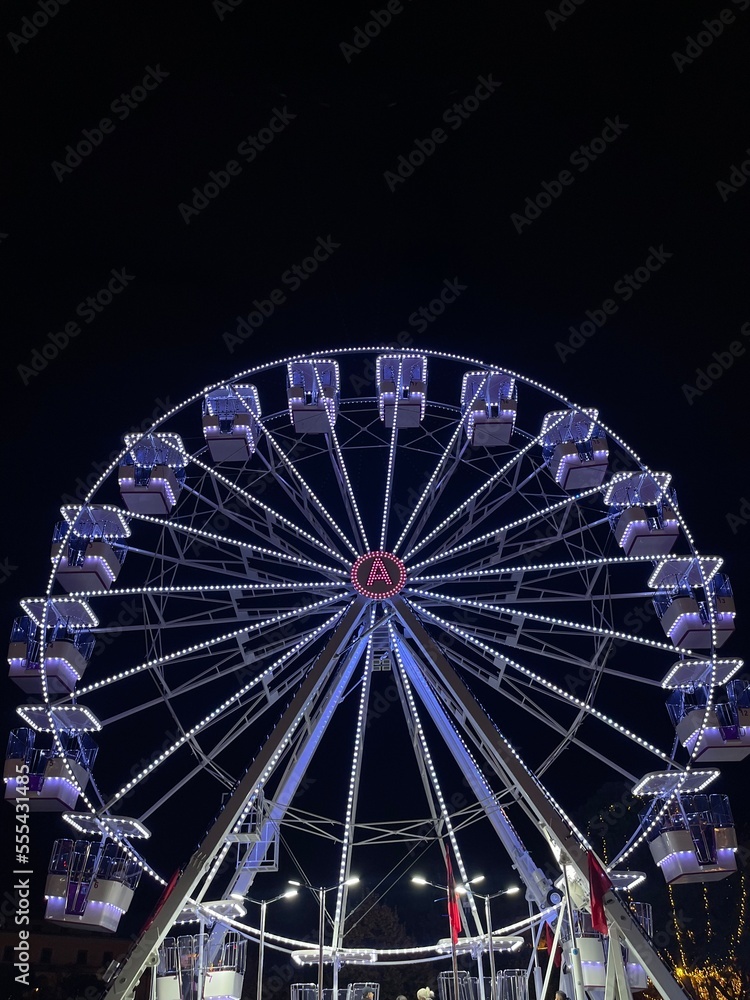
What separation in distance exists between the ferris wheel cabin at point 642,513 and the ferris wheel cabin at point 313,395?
6.05 meters

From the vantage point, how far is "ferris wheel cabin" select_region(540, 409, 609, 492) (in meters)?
19.0

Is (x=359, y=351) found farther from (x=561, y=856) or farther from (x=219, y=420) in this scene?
(x=561, y=856)

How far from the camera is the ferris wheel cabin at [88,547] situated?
17859mm

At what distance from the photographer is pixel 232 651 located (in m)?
17.3

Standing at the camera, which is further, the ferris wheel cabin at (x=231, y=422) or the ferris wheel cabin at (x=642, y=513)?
the ferris wheel cabin at (x=231, y=422)

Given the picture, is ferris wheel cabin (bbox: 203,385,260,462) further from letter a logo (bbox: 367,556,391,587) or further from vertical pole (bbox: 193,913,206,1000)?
vertical pole (bbox: 193,913,206,1000)

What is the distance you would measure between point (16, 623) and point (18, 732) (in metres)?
2.03

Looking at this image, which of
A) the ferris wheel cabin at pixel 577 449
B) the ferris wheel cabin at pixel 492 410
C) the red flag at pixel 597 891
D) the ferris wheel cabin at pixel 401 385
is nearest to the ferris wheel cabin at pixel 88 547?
the ferris wheel cabin at pixel 401 385

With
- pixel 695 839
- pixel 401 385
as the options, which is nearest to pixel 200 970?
pixel 695 839

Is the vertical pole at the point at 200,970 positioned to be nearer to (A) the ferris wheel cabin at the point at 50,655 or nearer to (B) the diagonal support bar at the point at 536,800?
(A) the ferris wheel cabin at the point at 50,655

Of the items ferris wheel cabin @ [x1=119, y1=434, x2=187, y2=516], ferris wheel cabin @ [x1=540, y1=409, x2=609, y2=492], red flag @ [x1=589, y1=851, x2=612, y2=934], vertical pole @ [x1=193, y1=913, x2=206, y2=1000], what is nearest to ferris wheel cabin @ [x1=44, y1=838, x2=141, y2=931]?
vertical pole @ [x1=193, y1=913, x2=206, y2=1000]

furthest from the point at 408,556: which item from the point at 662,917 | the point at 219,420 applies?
the point at 662,917

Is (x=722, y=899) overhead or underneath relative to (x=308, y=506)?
underneath

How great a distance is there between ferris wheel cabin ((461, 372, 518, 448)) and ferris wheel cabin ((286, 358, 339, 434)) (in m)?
2.91
